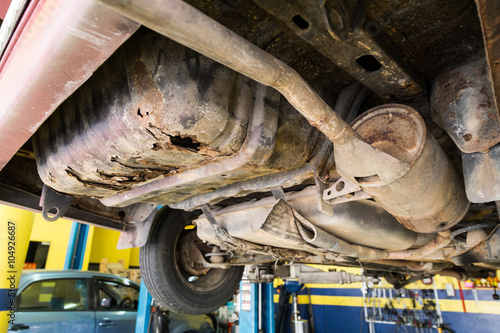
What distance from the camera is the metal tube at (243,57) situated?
0.45 metres

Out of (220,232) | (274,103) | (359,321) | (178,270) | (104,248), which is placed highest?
(104,248)

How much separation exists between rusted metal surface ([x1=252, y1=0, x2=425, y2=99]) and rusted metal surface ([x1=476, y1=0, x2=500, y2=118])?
0.30 metres

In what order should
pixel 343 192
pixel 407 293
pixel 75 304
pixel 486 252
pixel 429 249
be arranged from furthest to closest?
pixel 407 293
pixel 75 304
pixel 429 249
pixel 486 252
pixel 343 192

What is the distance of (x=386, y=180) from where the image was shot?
0.86m

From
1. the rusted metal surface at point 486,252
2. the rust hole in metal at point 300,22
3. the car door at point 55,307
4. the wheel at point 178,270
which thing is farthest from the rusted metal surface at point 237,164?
the car door at point 55,307

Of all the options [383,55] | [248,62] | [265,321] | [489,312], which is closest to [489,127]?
[383,55]

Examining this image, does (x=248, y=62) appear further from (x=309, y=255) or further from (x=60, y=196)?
(x=309, y=255)

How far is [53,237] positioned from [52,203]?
7.04 meters

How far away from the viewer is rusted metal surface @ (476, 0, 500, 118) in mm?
441

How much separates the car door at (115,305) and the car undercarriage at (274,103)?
11.1ft

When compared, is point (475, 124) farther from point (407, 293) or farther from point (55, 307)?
point (407, 293)

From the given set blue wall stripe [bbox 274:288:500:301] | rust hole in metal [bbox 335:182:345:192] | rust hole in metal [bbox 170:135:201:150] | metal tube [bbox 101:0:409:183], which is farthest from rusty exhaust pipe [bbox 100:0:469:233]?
blue wall stripe [bbox 274:288:500:301]

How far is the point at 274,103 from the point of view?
0.98 m

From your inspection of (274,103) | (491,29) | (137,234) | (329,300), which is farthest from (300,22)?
(329,300)
